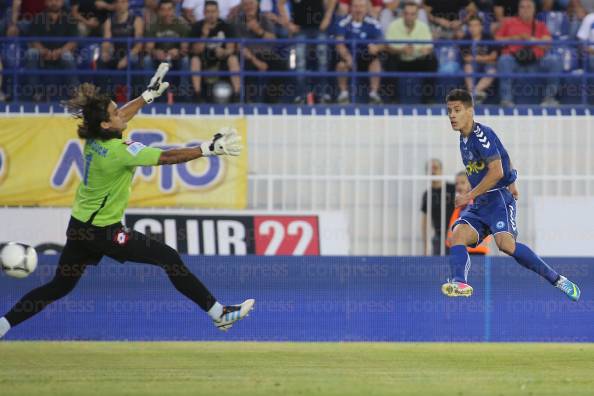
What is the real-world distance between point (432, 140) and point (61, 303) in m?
5.70

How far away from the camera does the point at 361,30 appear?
58.8 ft

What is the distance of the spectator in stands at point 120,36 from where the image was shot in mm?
17688

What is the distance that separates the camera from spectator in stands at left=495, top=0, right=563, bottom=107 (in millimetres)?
17734

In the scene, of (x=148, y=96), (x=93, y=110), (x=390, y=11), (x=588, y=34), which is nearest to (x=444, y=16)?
(x=390, y=11)

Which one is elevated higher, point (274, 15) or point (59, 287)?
point (274, 15)

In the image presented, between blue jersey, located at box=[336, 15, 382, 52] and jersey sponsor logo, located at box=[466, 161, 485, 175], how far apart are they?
6241 mm

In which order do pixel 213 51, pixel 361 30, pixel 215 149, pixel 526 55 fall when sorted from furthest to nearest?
1. pixel 361 30
2. pixel 526 55
3. pixel 213 51
4. pixel 215 149

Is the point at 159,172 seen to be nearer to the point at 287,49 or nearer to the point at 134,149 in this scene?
the point at 287,49

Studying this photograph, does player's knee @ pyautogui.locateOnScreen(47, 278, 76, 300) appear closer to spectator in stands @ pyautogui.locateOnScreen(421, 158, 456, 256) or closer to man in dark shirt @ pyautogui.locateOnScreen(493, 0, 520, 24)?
spectator in stands @ pyautogui.locateOnScreen(421, 158, 456, 256)

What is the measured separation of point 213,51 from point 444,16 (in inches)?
145

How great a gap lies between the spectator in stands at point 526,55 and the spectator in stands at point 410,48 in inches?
42.1

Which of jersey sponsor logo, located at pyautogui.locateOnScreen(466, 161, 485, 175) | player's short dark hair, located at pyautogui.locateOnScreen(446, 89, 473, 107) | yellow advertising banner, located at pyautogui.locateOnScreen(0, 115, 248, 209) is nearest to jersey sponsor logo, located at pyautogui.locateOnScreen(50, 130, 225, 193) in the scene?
yellow advertising banner, located at pyautogui.locateOnScreen(0, 115, 248, 209)

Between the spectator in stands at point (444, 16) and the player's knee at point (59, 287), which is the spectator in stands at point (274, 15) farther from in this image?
the player's knee at point (59, 287)

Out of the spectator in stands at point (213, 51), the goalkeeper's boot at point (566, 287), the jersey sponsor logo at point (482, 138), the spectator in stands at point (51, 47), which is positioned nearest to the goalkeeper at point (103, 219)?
the jersey sponsor logo at point (482, 138)
